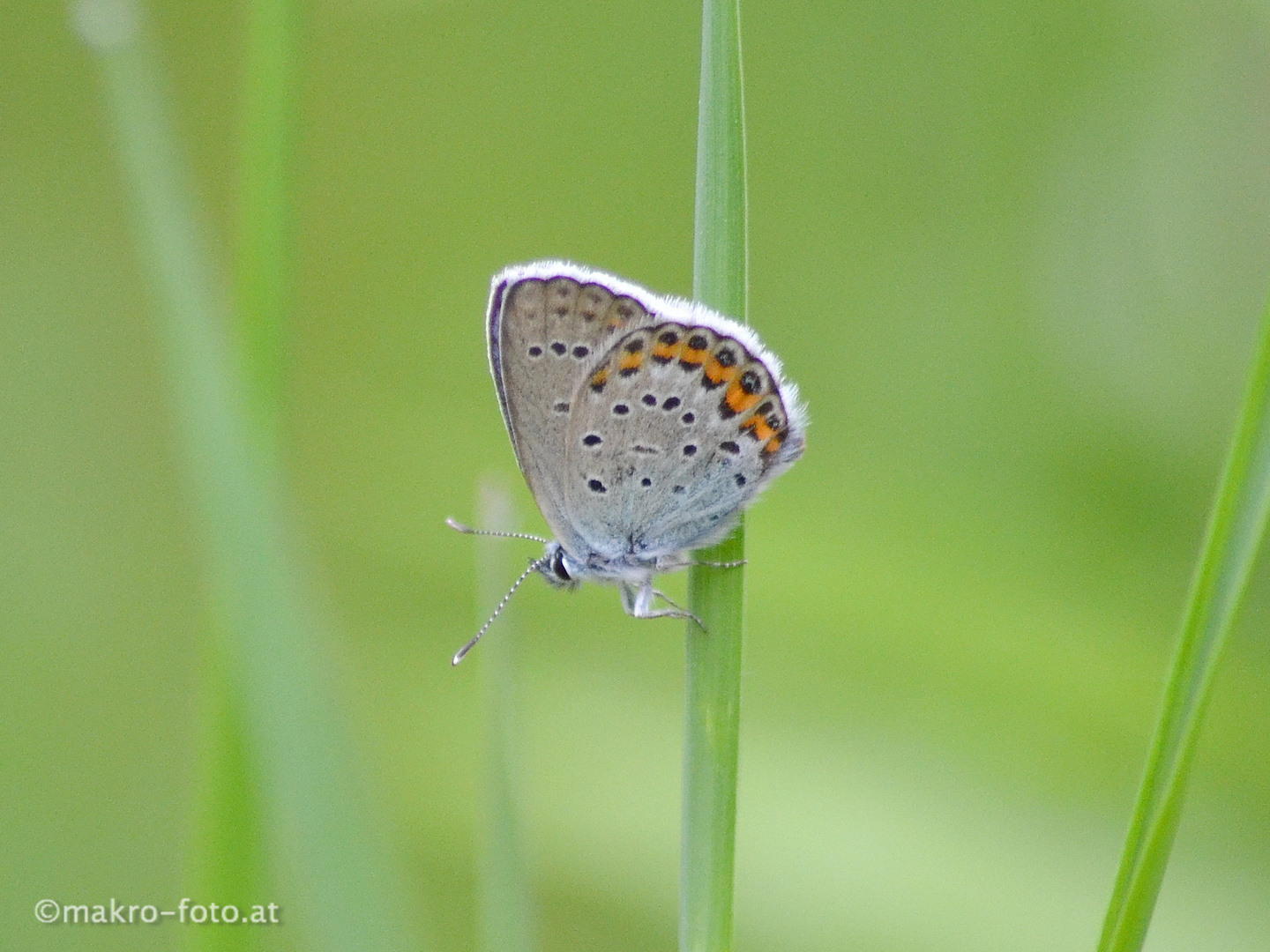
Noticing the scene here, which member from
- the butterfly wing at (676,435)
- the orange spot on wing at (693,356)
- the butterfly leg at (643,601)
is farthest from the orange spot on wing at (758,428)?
the butterfly leg at (643,601)

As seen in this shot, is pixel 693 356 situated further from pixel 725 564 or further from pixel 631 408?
pixel 725 564

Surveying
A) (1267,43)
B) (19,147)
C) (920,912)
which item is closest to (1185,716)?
(920,912)

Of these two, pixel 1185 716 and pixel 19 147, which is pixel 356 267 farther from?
pixel 1185 716

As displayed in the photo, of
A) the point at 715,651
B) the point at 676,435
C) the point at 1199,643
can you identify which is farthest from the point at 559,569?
the point at 1199,643

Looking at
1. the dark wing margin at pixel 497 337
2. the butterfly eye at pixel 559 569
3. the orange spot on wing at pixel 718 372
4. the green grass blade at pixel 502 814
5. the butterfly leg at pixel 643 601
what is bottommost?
the green grass blade at pixel 502 814

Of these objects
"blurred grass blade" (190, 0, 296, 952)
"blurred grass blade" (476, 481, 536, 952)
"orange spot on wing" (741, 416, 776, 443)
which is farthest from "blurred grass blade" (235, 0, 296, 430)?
"orange spot on wing" (741, 416, 776, 443)

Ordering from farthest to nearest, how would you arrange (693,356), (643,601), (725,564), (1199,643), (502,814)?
1. (643,601)
2. (693,356)
3. (725,564)
4. (502,814)
5. (1199,643)

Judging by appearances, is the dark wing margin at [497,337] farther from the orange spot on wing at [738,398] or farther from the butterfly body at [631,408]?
the orange spot on wing at [738,398]
